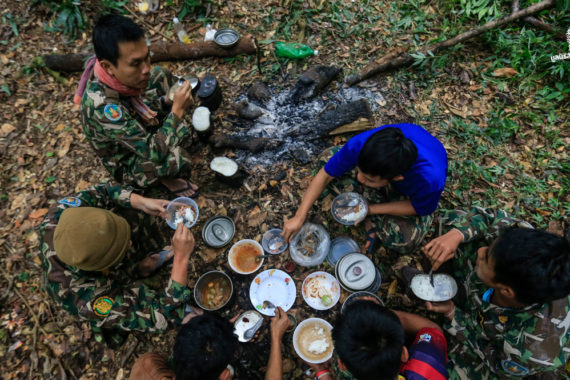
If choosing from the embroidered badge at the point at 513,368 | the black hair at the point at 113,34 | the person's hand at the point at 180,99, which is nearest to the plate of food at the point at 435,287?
the embroidered badge at the point at 513,368

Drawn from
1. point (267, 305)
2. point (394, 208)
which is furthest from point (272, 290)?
point (394, 208)

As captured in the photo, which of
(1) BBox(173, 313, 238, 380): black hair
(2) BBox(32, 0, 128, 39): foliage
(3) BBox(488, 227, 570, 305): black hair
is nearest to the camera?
(3) BBox(488, 227, 570, 305): black hair

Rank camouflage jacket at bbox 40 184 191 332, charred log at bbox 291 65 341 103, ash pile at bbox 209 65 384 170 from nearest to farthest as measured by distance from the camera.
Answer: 1. camouflage jacket at bbox 40 184 191 332
2. ash pile at bbox 209 65 384 170
3. charred log at bbox 291 65 341 103

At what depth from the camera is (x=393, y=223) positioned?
3.49 meters

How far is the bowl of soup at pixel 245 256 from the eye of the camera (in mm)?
3682

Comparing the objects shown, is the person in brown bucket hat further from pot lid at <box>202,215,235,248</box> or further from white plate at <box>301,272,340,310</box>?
white plate at <box>301,272,340,310</box>

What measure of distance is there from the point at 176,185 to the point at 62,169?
192 centimetres

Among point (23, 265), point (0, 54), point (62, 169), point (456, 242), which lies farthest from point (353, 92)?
point (0, 54)

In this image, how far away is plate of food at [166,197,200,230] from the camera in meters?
3.82

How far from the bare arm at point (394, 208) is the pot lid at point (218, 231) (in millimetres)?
1794

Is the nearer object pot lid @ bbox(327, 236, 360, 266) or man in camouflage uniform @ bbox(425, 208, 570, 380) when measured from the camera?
man in camouflage uniform @ bbox(425, 208, 570, 380)

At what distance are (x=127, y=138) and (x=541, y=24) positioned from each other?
639cm

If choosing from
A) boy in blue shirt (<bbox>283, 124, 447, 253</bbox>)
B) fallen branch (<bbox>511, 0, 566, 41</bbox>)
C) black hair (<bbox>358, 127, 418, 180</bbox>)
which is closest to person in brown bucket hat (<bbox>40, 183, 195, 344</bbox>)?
boy in blue shirt (<bbox>283, 124, 447, 253</bbox>)

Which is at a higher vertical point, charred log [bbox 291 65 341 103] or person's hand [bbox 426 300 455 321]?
charred log [bbox 291 65 341 103]
